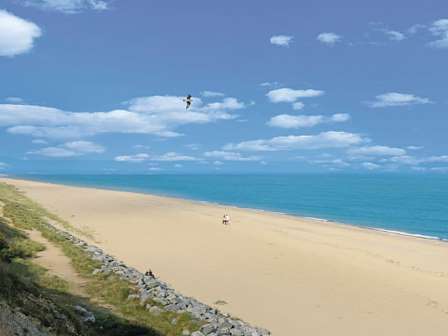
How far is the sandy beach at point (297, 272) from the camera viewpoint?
59.7 feet

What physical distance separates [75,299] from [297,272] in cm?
1486

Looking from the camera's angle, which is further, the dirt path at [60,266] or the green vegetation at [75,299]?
the dirt path at [60,266]

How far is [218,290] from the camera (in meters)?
21.3

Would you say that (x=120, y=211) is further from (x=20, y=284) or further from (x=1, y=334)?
(x=1, y=334)

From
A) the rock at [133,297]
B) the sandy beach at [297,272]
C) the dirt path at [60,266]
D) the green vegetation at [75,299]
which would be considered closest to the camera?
the green vegetation at [75,299]

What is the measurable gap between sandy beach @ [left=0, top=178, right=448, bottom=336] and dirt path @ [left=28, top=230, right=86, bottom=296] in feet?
15.7

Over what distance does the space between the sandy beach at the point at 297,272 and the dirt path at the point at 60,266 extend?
4.79 meters

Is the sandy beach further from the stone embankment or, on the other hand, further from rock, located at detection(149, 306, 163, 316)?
rock, located at detection(149, 306, 163, 316)

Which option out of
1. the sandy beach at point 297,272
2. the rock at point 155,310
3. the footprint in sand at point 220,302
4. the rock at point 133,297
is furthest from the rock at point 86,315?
the footprint in sand at point 220,302

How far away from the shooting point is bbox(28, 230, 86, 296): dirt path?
17550 millimetres

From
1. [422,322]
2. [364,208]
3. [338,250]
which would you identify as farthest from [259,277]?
[364,208]

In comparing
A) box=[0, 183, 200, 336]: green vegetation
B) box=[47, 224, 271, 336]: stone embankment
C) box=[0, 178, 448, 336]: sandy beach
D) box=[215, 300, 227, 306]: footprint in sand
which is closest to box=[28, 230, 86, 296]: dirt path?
box=[0, 183, 200, 336]: green vegetation

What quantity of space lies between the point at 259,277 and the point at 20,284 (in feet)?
52.9

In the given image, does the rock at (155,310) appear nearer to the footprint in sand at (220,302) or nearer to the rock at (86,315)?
the rock at (86,315)
